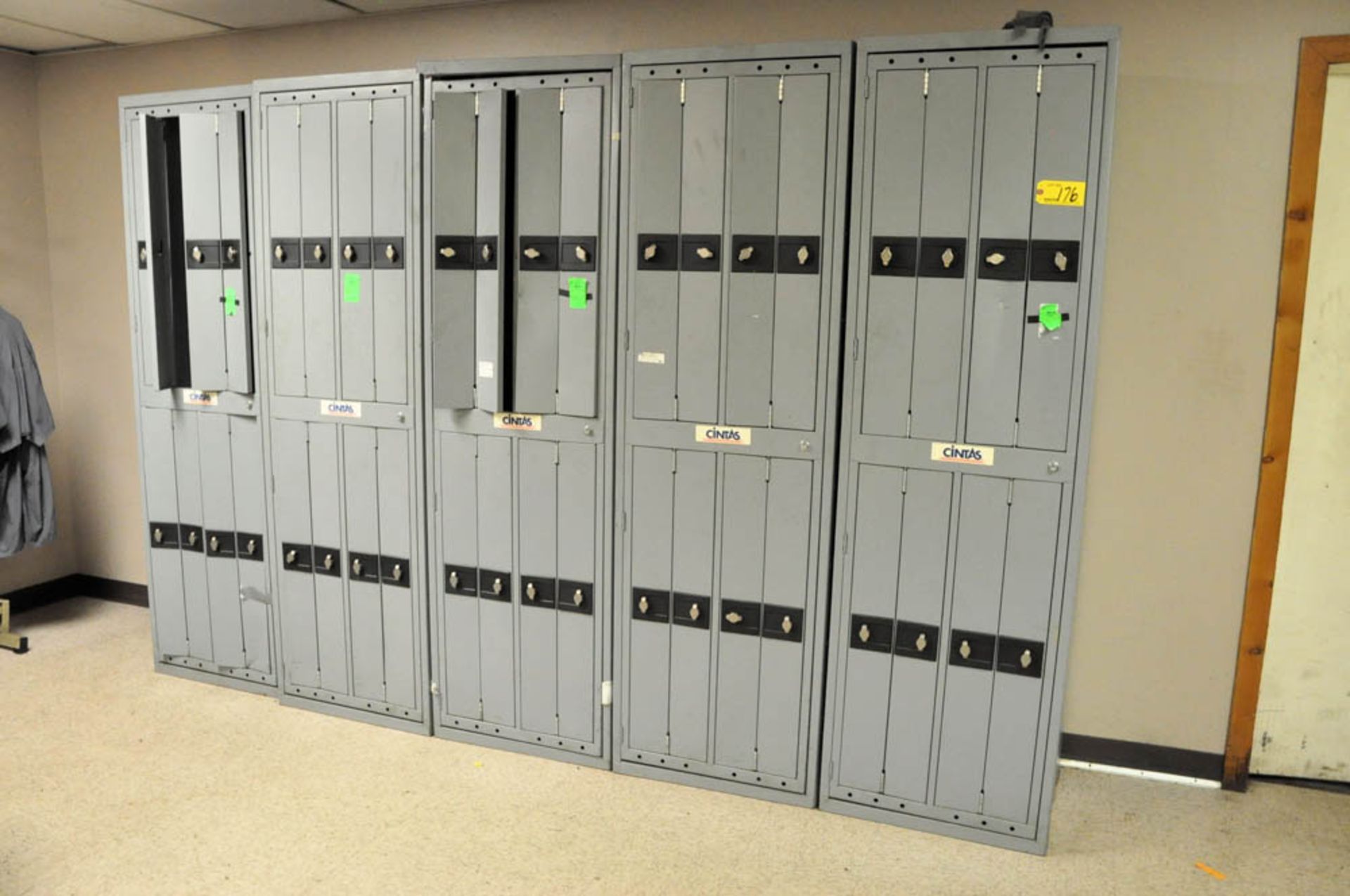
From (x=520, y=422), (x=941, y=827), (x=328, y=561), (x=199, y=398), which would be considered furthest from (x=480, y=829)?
(x=199, y=398)

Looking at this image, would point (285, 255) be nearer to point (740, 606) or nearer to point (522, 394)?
point (522, 394)

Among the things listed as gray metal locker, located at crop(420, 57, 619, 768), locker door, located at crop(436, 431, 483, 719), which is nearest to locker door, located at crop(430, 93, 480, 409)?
gray metal locker, located at crop(420, 57, 619, 768)

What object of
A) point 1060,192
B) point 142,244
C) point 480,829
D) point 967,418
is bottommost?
point 480,829

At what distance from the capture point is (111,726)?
10.6ft

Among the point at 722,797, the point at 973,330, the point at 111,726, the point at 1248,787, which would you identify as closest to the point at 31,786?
the point at 111,726

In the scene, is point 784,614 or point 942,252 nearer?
point 942,252

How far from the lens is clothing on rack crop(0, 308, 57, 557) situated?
12.4 ft

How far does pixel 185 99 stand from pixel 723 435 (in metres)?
2.50

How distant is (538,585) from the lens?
3.00 meters

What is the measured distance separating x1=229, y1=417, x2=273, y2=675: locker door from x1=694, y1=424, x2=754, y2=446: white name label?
1.83 meters

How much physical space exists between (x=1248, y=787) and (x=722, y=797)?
1.89 meters

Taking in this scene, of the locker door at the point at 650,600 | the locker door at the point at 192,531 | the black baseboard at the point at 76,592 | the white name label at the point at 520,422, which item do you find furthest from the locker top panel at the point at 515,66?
the black baseboard at the point at 76,592

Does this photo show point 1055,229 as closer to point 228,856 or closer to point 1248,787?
point 1248,787

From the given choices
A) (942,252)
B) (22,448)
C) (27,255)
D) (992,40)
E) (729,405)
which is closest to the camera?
(992,40)
